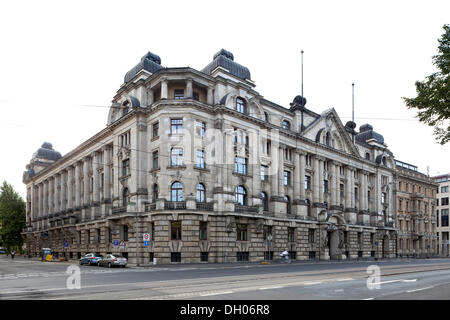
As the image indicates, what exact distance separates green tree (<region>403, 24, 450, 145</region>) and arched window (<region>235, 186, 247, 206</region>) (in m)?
27.6

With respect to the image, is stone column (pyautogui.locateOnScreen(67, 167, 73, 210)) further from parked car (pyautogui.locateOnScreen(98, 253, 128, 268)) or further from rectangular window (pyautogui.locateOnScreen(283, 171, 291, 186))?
rectangular window (pyautogui.locateOnScreen(283, 171, 291, 186))

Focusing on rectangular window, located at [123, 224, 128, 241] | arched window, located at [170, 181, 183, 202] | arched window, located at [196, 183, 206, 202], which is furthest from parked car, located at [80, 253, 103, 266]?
arched window, located at [196, 183, 206, 202]

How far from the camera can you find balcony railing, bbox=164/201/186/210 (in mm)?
39656

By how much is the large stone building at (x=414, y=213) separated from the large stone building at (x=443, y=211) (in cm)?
1315

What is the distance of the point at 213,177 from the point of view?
4247 cm

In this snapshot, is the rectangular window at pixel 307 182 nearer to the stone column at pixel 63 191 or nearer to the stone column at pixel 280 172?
the stone column at pixel 280 172

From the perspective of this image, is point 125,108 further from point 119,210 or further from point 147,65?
point 119,210

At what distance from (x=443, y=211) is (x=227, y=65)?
3245 inches

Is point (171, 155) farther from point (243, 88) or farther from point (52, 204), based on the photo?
point (52, 204)

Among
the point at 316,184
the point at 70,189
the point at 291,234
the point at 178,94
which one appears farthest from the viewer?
the point at 70,189

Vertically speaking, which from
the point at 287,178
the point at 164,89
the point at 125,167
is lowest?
the point at 287,178

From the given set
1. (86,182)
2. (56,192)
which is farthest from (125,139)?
(56,192)
